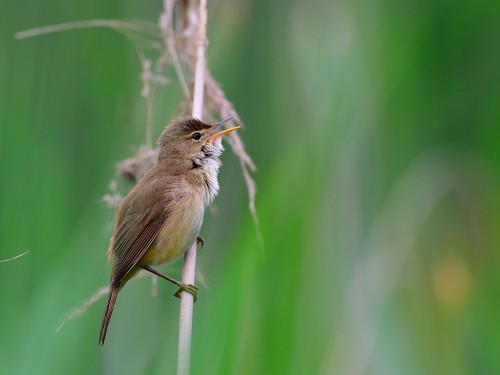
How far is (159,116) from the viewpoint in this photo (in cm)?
259

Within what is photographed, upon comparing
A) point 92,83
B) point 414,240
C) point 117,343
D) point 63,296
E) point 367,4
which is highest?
point 367,4

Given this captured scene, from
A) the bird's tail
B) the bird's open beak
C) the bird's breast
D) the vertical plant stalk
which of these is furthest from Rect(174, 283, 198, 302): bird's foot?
the bird's open beak

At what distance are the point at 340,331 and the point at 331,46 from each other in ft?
3.04

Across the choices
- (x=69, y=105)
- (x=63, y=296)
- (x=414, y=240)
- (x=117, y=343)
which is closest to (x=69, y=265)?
(x=63, y=296)

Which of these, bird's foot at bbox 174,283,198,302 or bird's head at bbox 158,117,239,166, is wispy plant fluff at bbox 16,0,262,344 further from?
bird's foot at bbox 174,283,198,302

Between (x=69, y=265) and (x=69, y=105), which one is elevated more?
(x=69, y=105)

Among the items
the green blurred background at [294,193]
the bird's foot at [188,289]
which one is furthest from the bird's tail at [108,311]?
the bird's foot at [188,289]

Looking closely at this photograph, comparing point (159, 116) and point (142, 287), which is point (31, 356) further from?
point (159, 116)

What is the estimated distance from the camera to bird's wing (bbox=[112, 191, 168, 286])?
2.49m

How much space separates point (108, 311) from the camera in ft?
7.29

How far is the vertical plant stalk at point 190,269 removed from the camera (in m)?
1.66

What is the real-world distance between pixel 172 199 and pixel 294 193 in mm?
1001

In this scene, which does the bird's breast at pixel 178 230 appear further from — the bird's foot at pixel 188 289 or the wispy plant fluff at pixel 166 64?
the bird's foot at pixel 188 289

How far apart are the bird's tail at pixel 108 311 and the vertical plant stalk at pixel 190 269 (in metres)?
0.21
